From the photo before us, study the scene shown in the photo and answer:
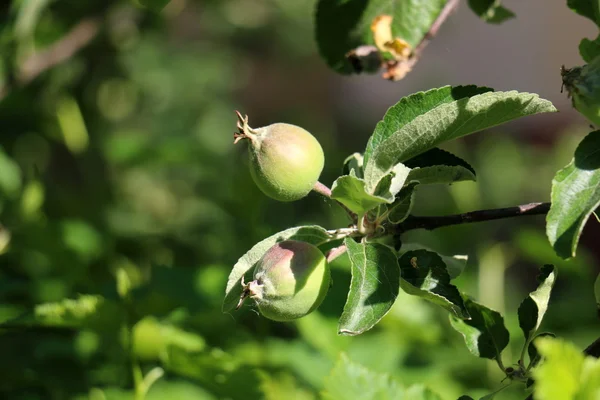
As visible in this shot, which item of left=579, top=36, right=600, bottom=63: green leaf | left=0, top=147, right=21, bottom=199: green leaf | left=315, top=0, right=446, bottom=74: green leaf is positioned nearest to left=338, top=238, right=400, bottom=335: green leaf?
left=579, top=36, right=600, bottom=63: green leaf

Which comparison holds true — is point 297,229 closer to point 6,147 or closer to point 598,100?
point 598,100

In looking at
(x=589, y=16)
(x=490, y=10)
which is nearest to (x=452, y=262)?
(x=589, y=16)

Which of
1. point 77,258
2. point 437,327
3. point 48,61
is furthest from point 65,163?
point 437,327

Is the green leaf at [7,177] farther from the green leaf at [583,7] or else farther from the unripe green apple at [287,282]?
the green leaf at [583,7]

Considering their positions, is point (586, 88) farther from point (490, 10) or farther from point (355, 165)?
point (490, 10)

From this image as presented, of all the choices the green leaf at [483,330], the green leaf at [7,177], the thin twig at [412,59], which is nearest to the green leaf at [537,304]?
the green leaf at [483,330]

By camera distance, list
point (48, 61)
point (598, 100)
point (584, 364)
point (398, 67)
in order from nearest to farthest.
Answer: point (584, 364)
point (598, 100)
point (398, 67)
point (48, 61)

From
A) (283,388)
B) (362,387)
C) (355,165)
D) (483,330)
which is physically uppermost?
(355,165)
